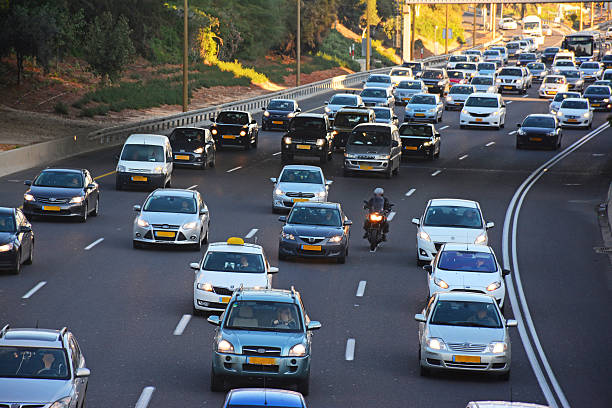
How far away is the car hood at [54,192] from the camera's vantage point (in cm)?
3256

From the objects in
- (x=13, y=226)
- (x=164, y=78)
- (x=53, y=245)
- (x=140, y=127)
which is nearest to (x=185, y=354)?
(x=13, y=226)

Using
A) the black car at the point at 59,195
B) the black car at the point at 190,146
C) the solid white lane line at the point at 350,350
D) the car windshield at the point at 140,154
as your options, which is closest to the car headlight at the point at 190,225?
the black car at the point at 59,195

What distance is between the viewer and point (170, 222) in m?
29.4

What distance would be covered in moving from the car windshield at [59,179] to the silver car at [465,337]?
16003mm

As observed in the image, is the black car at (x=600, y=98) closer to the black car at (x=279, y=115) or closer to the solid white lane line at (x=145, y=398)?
the black car at (x=279, y=115)

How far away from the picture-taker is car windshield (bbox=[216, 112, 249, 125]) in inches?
2084

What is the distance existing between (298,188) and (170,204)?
673 centimetres

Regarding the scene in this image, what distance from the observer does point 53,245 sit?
97.3 ft

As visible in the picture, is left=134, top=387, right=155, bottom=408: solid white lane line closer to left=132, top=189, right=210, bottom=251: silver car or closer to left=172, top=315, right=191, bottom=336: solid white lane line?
left=172, top=315, right=191, bottom=336: solid white lane line

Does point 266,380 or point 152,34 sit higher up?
point 152,34

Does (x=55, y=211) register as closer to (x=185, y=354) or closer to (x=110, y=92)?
(x=185, y=354)

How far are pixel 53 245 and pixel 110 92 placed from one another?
148 ft

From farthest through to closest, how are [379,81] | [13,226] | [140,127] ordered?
1. [379,81]
2. [140,127]
3. [13,226]

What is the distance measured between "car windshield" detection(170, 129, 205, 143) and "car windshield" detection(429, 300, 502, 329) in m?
27.3
